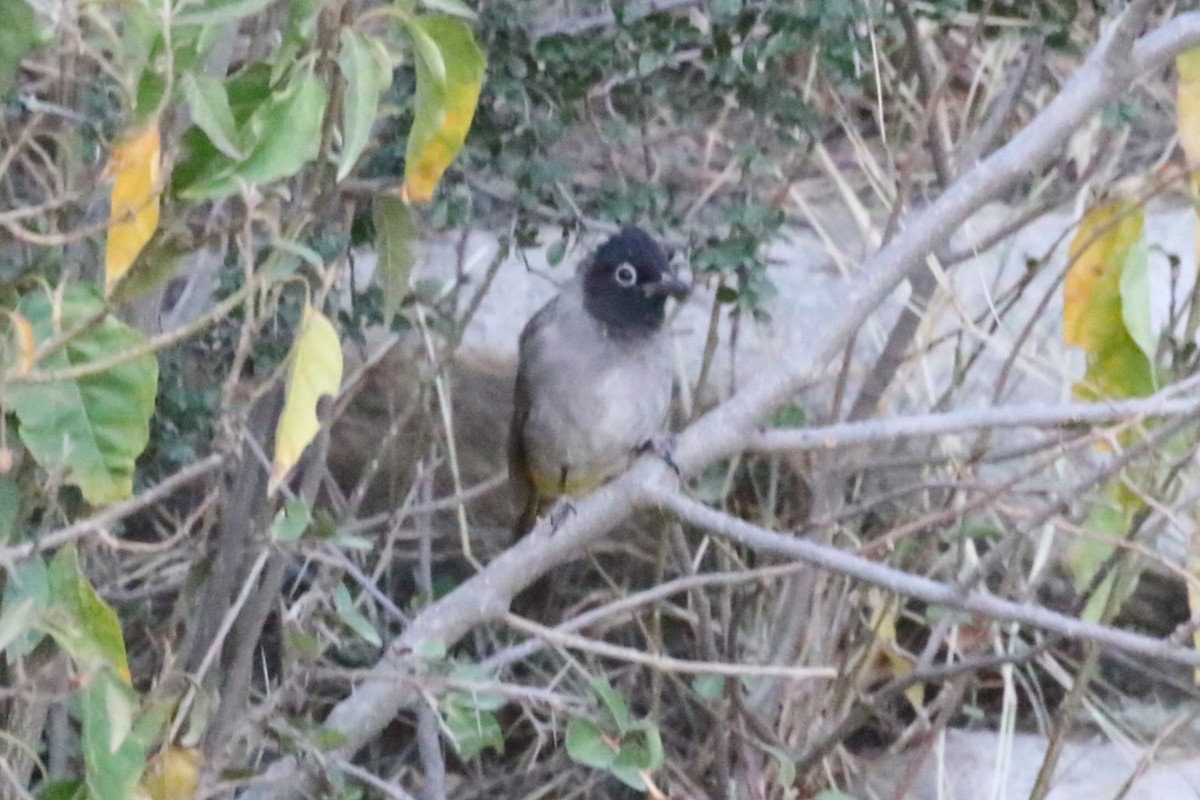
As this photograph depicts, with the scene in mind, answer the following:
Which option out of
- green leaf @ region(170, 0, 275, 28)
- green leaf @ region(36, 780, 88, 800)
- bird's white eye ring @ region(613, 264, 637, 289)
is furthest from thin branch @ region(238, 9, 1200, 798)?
bird's white eye ring @ region(613, 264, 637, 289)

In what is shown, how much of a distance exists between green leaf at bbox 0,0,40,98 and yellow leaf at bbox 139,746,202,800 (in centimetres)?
70

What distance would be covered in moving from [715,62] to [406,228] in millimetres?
648

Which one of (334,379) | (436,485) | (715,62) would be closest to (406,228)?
(334,379)

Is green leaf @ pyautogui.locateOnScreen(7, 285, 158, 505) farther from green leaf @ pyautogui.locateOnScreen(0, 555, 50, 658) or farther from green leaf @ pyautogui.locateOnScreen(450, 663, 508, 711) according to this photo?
green leaf @ pyautogui.locateOnScreen(450, 663, 508, 711)

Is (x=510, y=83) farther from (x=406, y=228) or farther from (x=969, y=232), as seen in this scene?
(x=969, y=232)

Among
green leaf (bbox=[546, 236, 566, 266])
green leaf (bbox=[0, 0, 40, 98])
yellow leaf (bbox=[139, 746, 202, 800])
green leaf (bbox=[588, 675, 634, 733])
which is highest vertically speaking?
green leaf (bbox=[0, 0, 40, 98])

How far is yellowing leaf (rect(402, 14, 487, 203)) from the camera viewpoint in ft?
3.50

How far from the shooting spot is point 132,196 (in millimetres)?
1020

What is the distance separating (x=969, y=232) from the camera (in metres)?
3.11

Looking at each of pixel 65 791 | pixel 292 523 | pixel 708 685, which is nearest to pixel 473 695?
pixel 292 523

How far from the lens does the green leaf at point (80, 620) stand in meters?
1.06

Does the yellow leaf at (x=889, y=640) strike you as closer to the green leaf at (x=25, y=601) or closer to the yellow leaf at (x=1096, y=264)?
the yellow leaf at (x=1096, y=264)

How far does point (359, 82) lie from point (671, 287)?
142 cm

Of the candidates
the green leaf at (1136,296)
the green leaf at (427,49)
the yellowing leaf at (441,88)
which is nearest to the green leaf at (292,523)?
the yellowing leaf at (441,88)
